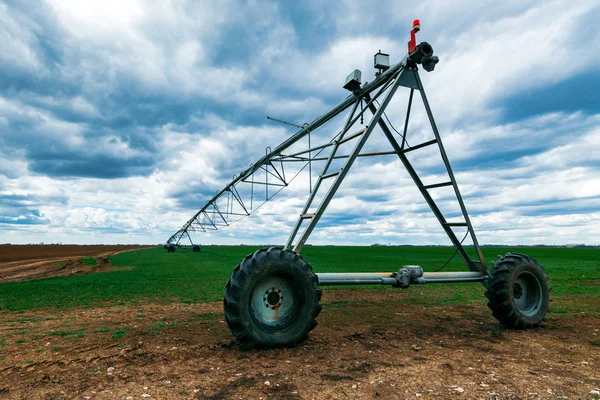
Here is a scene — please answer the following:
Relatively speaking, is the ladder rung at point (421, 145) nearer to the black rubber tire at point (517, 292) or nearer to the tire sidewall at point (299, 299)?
the black rubber tire at point (517, 292)

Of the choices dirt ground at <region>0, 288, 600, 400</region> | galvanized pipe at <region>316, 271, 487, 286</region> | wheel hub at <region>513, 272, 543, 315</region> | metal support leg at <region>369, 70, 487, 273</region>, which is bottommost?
dirt ground at <region>0, 288, 600, 400</region>

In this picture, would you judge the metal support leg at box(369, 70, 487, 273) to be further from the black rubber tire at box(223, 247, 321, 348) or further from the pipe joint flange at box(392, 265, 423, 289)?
the black rubber tire at box(223, 247, 321, 348)

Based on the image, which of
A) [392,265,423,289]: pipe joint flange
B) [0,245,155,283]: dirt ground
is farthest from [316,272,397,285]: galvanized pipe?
[0,245,155,283]: dirt ground

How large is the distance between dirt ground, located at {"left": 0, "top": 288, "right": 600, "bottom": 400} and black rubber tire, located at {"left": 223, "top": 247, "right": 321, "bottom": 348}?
27 centimetres

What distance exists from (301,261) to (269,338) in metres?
1.26

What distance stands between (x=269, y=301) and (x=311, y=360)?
1.15 meters

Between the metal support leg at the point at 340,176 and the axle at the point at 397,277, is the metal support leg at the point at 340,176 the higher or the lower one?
the higher one

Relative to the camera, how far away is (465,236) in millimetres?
7859

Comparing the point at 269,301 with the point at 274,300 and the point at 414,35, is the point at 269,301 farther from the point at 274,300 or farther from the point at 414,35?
the point at 414,35

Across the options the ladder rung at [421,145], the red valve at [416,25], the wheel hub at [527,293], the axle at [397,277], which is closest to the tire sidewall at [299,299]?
the axle at [397,277]

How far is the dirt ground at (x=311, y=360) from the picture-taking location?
3904 millimetres

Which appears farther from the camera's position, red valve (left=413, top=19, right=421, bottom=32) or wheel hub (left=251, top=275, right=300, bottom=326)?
red valve (left=413, top=19, right=421, bottom=32)

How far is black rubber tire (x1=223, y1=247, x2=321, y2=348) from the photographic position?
5.10m

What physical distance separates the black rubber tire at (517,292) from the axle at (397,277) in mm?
431
